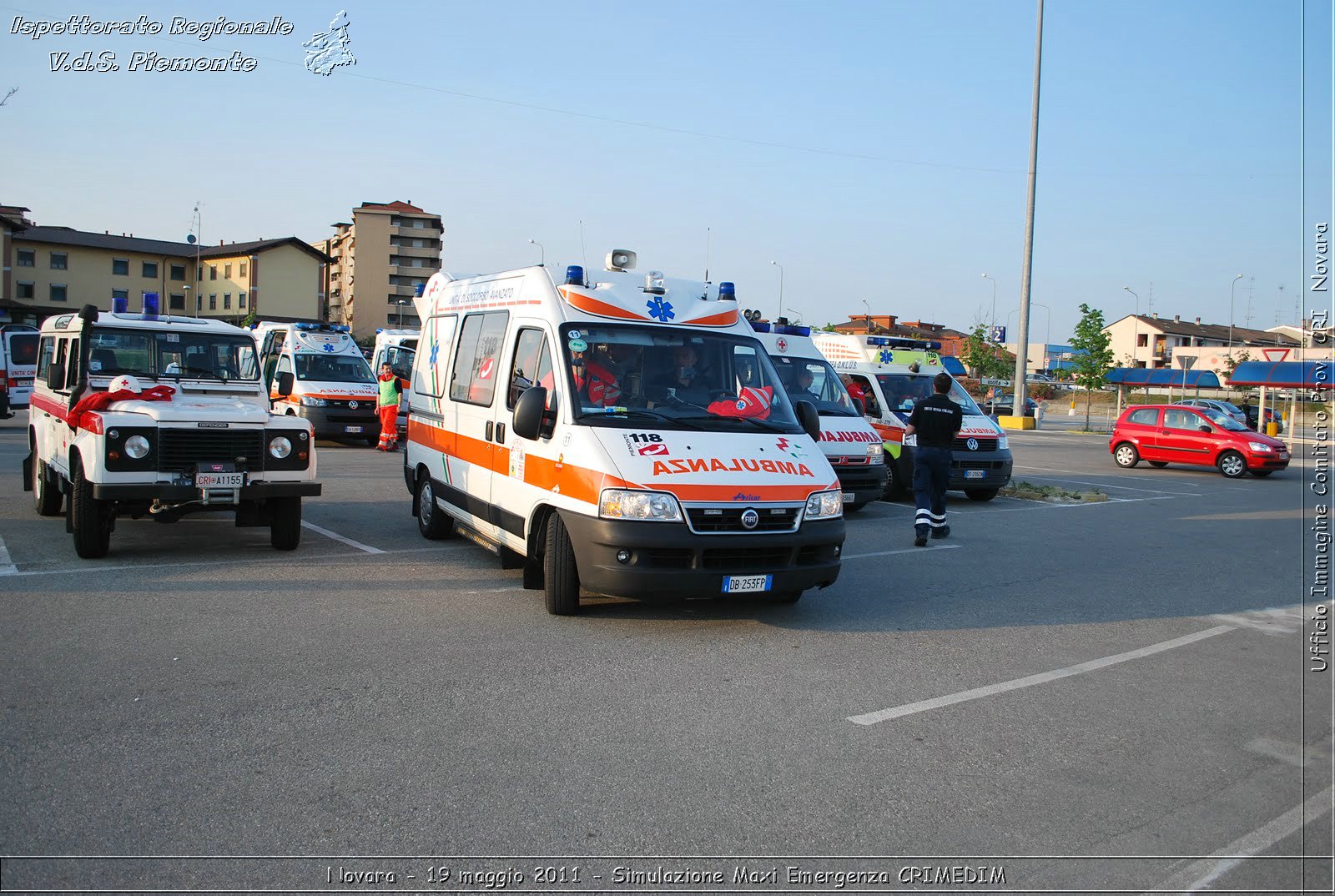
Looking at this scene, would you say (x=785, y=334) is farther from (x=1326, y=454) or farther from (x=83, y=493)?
(x=83, y=493)

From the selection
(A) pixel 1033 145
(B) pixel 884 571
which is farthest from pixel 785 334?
(A) pixel 1033 145

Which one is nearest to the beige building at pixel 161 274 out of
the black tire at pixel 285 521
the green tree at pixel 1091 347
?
the green tree at pixel 1091 347

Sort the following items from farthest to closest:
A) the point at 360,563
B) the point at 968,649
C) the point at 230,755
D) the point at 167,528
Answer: the point at 167,528 → the point at 360,563 → the point at 968,649 → the point at 230,755

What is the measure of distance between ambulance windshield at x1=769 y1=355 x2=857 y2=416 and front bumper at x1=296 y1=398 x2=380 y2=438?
11226 mm

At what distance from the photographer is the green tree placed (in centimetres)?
4431

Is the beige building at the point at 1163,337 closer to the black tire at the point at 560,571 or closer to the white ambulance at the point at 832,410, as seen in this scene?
the white ambulance at the point at 832,410

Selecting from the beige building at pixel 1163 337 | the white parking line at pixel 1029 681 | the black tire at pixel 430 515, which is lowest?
the white parking line at pixel 1029 681

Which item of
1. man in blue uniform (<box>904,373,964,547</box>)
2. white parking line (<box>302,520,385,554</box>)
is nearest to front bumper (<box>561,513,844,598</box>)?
white parking line (<box>302,520,385,554</box>)

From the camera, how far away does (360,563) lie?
9398 mm

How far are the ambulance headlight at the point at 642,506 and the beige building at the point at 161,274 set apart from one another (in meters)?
72.7

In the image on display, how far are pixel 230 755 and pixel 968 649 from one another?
4.86 metres

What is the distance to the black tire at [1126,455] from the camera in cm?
2595

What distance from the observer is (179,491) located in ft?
28.6

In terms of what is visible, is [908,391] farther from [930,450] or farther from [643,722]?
[643,722]
